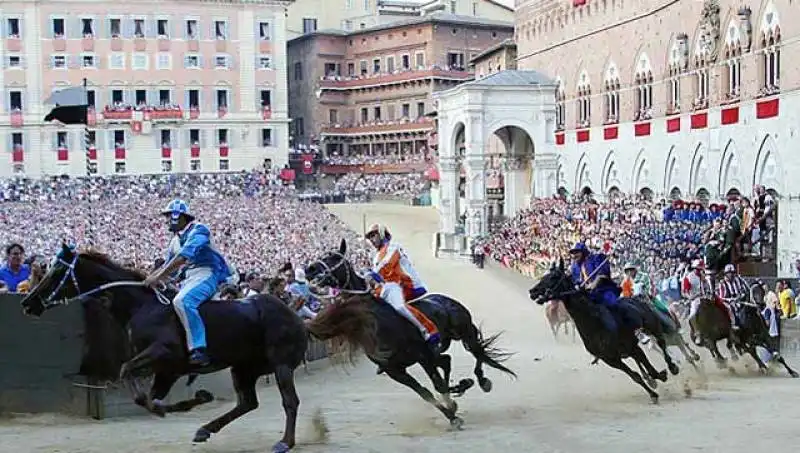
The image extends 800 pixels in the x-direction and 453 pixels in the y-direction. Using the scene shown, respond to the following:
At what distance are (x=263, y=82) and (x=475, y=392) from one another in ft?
218

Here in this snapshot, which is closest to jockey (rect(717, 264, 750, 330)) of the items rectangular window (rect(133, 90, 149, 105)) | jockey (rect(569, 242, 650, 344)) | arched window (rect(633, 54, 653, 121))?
jockey (rect(569, 242, 650, 344))

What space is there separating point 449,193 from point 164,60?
102 ft

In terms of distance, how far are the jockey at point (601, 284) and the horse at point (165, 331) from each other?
5.60 meters

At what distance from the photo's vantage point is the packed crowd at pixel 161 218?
42375mm

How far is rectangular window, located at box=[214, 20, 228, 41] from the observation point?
80625 millimetres

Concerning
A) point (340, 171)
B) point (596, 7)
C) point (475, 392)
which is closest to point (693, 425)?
point (475, 392)

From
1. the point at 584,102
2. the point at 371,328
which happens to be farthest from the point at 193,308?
the point at 584,102

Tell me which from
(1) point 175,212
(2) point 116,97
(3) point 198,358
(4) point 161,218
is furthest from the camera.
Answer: (2) point 116,97

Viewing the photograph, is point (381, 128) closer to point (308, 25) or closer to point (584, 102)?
point (308, 25)

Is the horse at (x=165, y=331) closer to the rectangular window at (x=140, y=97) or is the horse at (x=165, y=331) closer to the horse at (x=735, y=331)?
the horse at (x=735, y=331)

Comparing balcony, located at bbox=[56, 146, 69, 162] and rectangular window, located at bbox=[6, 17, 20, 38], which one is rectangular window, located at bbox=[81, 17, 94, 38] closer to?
rectangular window, located at bbox=[6, 17, 20, 38]

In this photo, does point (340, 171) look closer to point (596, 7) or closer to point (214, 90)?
point (214, 90)

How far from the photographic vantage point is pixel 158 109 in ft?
261

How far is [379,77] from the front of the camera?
9169 centimetres
